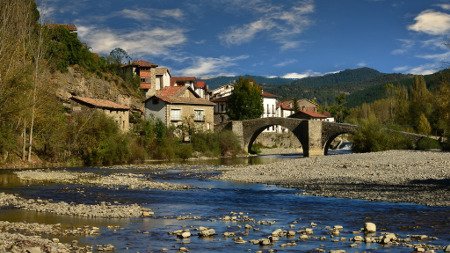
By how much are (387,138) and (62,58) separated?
42.3 meters

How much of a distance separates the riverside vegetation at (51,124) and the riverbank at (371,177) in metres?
16.4

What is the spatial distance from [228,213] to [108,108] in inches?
1850

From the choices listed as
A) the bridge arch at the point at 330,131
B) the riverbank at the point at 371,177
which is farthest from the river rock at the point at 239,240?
the bridge arch at the point at 330,131

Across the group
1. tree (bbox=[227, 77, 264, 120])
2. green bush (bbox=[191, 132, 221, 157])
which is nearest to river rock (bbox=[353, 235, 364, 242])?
green bush (bbox=[191, 132, 221, 157])

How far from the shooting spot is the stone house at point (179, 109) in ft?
256

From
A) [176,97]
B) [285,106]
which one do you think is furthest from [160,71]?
[285,106]

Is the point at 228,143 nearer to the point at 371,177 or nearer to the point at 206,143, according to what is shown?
the point at 206,143

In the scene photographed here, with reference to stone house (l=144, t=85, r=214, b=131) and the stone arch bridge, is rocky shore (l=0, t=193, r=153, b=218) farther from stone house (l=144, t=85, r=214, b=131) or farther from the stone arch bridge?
the stone arch bridge

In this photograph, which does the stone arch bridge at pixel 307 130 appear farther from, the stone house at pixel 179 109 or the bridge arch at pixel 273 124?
the stone house at pixel 179 109

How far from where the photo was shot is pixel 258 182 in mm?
33625

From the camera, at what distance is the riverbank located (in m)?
24.9

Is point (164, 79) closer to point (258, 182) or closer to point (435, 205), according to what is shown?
point (258, 182)

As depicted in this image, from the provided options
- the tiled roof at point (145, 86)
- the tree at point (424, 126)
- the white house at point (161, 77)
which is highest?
the white house at point (161, 77)

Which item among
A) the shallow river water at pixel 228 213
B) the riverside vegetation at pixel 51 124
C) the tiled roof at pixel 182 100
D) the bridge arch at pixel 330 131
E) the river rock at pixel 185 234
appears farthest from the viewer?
the tiled roof at pixel 182 100
